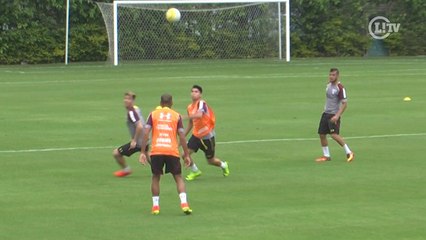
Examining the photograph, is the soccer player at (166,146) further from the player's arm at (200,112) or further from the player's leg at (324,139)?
the player's leg at (324,139)

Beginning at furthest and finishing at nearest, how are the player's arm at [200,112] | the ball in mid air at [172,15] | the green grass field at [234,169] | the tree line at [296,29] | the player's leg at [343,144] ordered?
the tree line at [296,29]
the ball in mid air at [172,15]
the player's leg at [343,144]
the player's arm at [200,112]
the green grass field at [234,169]

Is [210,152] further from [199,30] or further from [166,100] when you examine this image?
[199,30]

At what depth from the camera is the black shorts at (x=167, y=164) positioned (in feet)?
45.8

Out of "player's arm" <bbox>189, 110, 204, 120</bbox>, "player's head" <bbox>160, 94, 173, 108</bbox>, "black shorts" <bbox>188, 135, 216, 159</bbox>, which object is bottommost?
"black shorts" <bbox>188, 135, 216, 159</bbox>

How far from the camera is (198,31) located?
52156 millimetres

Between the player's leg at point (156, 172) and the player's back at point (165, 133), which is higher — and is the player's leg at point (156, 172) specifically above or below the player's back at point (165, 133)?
below

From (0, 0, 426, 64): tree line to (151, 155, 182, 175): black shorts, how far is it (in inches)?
1568

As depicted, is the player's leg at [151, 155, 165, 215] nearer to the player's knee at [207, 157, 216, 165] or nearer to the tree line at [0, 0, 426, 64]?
the player's knee at [207, 157, 216, 165]

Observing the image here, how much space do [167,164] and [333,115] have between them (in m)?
6.62

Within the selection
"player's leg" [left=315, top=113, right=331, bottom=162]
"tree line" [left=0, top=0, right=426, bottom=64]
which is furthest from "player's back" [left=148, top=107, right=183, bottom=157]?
"tree line" [left=0, top=0, right=426, bottom=64]

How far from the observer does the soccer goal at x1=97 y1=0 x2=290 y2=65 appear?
50.8 metres

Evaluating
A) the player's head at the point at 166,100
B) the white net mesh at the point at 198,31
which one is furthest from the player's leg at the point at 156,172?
the white net mesh at the point at 198,31

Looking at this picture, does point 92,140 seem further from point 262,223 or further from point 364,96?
point 364,96

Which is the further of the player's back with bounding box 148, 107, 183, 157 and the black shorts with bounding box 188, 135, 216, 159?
the black shorts with bounding box 188, 135, 216, 159
